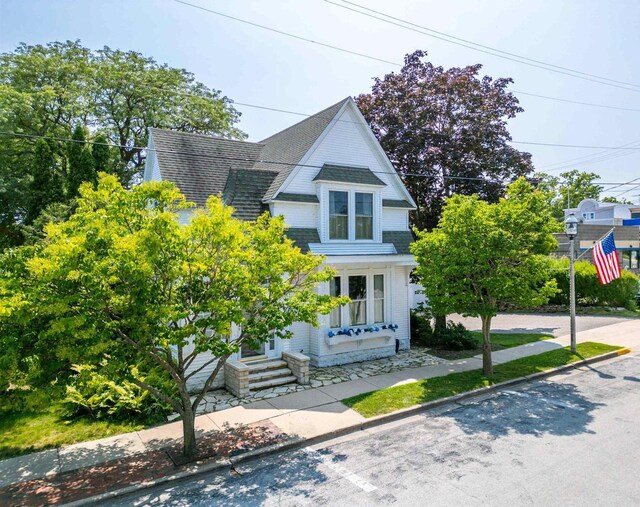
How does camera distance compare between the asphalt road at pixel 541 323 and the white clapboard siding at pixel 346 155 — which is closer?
the white clapboard siding at pixel 346 155

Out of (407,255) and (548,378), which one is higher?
(407,255)

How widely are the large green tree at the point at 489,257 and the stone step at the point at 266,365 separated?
5036 millimetres

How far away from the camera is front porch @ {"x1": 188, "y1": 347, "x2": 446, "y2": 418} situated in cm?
1096

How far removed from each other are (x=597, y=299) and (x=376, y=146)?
58.4ft

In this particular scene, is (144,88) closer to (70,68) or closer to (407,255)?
(70,68)

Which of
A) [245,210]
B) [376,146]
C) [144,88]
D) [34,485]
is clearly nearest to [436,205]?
[376,146]

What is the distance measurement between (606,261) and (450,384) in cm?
863

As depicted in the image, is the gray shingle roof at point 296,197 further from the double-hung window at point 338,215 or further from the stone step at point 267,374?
the stone step at point 267,374

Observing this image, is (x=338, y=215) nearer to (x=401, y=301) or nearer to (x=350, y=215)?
(x=350, y=215)

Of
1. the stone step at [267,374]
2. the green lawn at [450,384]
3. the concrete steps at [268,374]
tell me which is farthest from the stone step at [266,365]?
the green lawn at [450,384]

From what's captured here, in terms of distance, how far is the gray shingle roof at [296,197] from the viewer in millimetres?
13773

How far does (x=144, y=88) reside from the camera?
95.1 feet

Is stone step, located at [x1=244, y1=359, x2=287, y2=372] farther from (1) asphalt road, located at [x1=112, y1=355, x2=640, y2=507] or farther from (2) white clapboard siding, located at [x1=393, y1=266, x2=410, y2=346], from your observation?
(2) white clapboard siding, located at [x1=393, y1=266, x2=410, y2=346]

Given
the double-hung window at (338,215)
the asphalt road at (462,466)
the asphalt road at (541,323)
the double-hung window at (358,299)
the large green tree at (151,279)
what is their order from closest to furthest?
the large green tree at (151,279)
the asphalt road at (462,466)
the double-hung window at (338,215)
the double-hung window at (358,299)
the asphalt road at (541,323)
